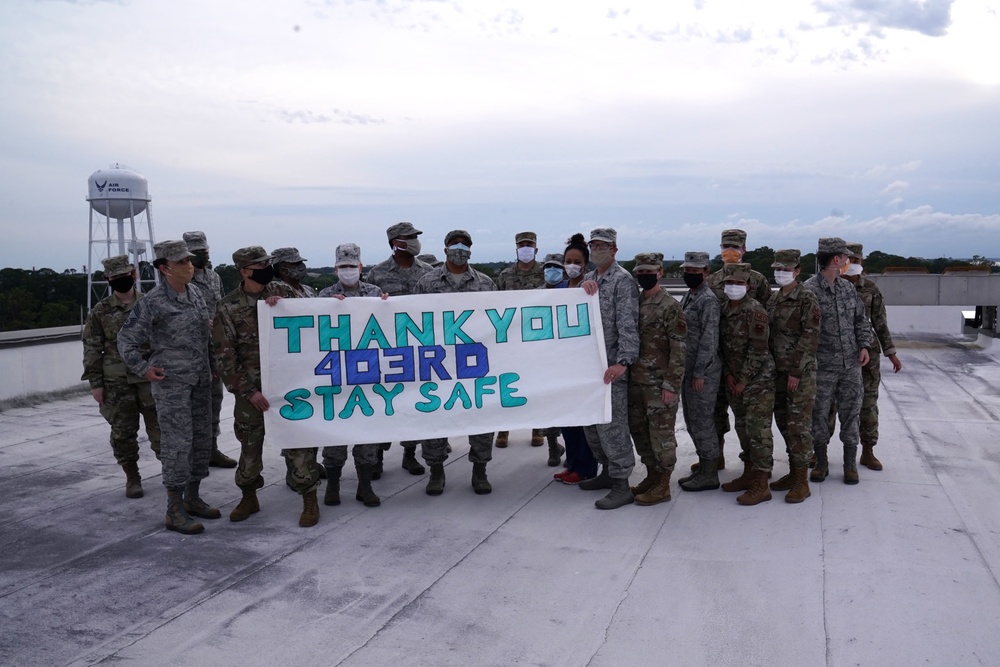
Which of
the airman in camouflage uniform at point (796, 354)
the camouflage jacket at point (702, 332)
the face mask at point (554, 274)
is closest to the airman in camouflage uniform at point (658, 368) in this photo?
the camouflage jacket at point (702, 332)

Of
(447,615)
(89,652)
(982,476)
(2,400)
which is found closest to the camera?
(89,652)

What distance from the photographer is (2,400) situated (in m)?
9.55

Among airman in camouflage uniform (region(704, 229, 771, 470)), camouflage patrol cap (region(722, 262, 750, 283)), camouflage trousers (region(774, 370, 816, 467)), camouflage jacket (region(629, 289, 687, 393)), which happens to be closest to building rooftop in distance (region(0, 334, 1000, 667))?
camouflage trousers (region(774, 370, 816, 467))

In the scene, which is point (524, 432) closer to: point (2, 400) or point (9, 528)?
point (9, 528)

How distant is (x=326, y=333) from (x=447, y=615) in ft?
7.82

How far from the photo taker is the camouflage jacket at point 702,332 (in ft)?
18.6

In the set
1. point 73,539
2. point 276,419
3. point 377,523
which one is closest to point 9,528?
point 73,539

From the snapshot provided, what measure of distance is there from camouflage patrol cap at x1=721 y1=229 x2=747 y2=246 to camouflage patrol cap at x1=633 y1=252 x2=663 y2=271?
930 millimetres

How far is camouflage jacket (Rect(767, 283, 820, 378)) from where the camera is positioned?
5.55 m

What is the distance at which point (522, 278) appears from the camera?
7.40 metres

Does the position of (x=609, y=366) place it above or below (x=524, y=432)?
above

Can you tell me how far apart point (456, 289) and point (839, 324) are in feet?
9.71

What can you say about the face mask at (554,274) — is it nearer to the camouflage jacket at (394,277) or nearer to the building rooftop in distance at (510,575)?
the camouflage jacket at (394,277)

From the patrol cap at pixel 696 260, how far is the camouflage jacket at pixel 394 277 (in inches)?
84.0
